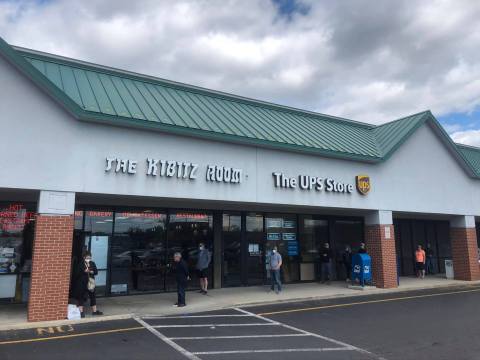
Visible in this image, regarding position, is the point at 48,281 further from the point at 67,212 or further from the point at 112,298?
the point at 112,298

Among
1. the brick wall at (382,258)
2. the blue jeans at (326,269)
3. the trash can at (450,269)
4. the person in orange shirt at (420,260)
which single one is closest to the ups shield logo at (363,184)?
the brick wall at (382,258)

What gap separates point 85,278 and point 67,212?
6.07 ft

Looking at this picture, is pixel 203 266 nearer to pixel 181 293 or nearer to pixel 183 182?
pixel 181 293

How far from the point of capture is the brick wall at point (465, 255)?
20.4m

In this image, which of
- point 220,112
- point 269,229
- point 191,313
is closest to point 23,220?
point 191,313

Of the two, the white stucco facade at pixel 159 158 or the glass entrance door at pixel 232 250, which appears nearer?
the white stucco facade at pixel 159 158

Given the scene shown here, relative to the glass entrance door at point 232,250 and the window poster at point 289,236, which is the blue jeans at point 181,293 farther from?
the window poster at point 289,236

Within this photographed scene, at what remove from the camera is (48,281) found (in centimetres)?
1048

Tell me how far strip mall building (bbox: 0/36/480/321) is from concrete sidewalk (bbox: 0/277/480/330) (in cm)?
62

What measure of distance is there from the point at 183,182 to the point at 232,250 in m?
5.44

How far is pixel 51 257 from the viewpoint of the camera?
1062 centimetres

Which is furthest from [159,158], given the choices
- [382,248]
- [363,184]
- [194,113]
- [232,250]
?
[382,248]

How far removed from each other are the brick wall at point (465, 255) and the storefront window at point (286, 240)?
28.2 feet

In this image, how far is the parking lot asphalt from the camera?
7773 millimetres
